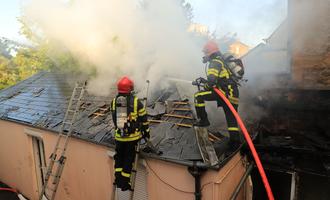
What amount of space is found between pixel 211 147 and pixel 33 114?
244 inches

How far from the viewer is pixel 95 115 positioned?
6.08 metres

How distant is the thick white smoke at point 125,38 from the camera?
6988 mm

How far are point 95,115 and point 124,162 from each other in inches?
98.9

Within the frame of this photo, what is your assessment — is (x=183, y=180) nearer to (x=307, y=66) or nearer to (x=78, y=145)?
(x=78, y=145)

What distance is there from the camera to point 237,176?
4395mm

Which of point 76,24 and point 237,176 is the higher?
point 76,24

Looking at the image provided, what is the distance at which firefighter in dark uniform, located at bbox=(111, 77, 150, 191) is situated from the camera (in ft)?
12.5

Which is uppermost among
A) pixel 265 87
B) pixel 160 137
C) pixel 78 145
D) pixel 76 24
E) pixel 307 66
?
pixel 76 24

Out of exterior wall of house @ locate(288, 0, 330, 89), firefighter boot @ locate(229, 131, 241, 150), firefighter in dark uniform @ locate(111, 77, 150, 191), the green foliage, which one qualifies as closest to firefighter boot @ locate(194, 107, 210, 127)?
firefighter boot @ locate(229, 131, 241, 150)

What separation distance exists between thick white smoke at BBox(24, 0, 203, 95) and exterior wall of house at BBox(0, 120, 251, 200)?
2259 millimetres

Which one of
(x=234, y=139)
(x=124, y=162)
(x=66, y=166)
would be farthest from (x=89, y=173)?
(x=234, y=139)

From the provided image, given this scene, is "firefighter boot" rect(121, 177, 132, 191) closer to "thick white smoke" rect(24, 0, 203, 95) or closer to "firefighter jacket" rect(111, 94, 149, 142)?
"firefighter jacket" rect(111, 94, 149, 142)

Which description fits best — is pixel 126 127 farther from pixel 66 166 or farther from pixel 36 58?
pixel 36 58

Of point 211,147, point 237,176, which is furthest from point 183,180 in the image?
point 237,176
